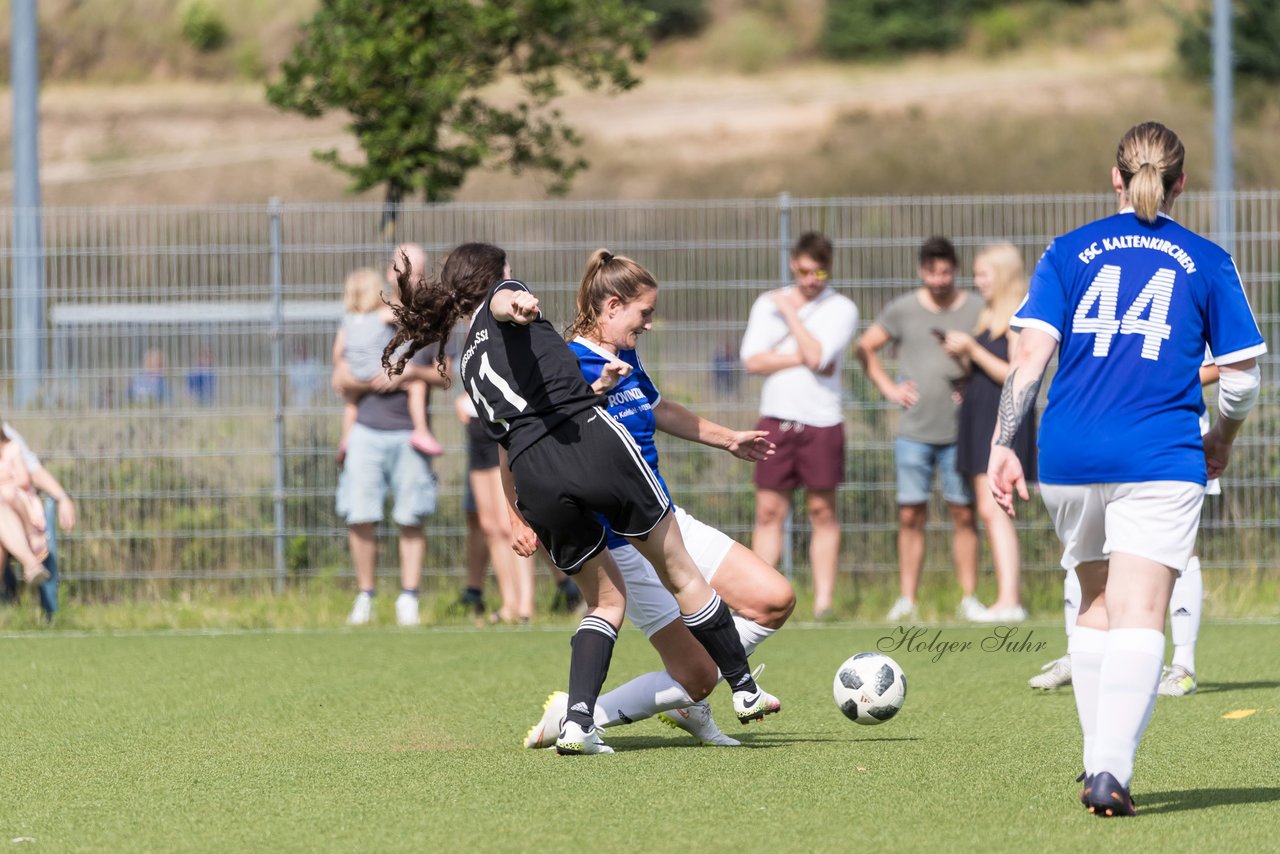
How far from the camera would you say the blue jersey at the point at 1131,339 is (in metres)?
4.64

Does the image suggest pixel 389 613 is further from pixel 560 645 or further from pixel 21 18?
pixel 21 18

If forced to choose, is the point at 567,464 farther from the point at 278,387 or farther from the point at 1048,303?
the point at 278,387

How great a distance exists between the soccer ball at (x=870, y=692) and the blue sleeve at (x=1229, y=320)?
170 centimetres

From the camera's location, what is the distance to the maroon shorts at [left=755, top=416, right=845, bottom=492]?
32.6 feet

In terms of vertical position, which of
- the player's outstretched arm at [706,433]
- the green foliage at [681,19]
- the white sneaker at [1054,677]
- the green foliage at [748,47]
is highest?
the green foliage at [681,19]

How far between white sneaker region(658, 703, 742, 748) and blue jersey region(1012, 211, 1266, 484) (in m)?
1.72

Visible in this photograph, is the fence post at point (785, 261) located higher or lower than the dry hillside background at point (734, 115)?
lower

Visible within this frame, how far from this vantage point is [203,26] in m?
56.2

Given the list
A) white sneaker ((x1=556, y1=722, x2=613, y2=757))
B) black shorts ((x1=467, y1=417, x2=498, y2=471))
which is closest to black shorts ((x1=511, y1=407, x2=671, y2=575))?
white sneaker ((x1=556, y1=722, x2=613, y2=757))

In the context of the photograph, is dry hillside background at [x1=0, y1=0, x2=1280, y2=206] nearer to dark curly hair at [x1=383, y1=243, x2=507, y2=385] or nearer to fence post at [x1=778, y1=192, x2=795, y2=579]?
fence post at [x1=778, y1=192, x2=795, y2=579]

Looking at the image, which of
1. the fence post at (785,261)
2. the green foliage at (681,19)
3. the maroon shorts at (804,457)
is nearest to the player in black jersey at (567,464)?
the maroon shorts at (804,457)

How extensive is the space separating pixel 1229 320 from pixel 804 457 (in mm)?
5275

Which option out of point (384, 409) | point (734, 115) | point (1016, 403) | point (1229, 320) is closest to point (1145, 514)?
point (1016, 403)

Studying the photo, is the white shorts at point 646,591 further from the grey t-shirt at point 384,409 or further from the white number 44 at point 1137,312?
the grey t-shirt at point 384,409
